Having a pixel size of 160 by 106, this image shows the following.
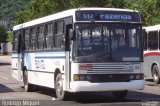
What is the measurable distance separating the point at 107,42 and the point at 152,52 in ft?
31.3

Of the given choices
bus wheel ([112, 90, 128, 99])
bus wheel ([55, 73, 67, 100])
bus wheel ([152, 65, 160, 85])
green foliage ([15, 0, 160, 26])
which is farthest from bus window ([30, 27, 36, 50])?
green foliage ([15, 0, 160, 26])

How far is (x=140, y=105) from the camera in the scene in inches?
530

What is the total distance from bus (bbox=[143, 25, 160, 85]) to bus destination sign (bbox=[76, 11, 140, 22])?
7923mm

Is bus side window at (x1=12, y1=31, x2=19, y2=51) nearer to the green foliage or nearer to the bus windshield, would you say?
the bus windshield

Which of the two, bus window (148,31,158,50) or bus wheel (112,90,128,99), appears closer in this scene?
bus wheel (112,90,128,99)

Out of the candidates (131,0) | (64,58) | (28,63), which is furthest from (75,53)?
(131,0)

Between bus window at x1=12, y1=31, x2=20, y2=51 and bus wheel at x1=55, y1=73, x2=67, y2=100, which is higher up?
bus window at x1=12, y1=31, x2=20, y2=51

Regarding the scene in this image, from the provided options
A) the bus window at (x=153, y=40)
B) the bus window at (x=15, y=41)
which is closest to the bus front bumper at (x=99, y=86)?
the bus window at (x=15, y=41)

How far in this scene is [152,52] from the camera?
2359 cm

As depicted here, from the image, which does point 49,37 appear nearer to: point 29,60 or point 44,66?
point 44,66

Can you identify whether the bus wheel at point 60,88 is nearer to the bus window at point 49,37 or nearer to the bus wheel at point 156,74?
the bus window at point 49,37

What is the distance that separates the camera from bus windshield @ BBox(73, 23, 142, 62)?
1423cm

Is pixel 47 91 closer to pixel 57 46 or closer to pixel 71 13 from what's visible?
pixel 57 46

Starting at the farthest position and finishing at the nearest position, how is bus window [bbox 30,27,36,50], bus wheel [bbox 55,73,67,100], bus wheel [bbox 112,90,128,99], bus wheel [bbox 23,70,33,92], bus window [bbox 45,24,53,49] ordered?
bus wheel [bbox 23,70,33,92] < bus window [bbox 30,27,36,50] < bus window [bbox 45,24,53,49] < bus wheel [bbox 112,90,128,99] < bus wheel [bbox 55,73,67,100]
